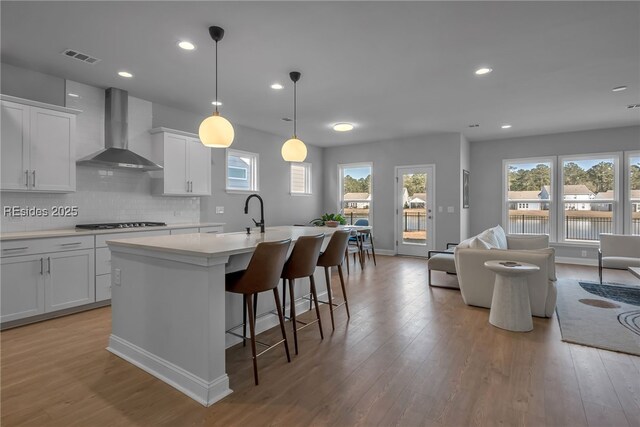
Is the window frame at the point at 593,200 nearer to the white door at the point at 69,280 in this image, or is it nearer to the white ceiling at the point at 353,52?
the white ceiling at the point at 353,52

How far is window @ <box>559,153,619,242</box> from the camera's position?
6.41m

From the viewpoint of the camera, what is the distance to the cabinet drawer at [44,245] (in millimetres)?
3146

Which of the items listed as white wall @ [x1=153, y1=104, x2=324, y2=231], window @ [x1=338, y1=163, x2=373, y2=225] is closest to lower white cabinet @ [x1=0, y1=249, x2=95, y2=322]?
white wall @ [x1=153, y1=104, x2=324, y2=231]

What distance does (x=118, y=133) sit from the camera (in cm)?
433

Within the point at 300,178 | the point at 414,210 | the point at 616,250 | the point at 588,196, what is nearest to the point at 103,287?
the point at 300,178

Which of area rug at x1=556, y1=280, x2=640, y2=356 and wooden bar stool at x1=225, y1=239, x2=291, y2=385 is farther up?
wooden bar stool at x1=225, y1=239, x2=291, y2=385

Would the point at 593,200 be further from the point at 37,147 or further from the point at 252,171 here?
the point at 37,147

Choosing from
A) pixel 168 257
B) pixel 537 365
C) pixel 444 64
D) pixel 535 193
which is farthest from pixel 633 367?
pixel 535 193

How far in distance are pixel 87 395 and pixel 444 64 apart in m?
4.27

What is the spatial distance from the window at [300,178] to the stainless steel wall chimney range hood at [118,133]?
147 inches

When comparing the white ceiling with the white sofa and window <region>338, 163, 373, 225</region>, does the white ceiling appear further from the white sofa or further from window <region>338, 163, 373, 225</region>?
window <region>338, 163, 373, 225</region>

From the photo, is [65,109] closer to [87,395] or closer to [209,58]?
[209,58]

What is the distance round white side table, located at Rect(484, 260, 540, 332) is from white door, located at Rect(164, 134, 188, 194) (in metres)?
4.24

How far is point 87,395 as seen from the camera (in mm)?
2094
